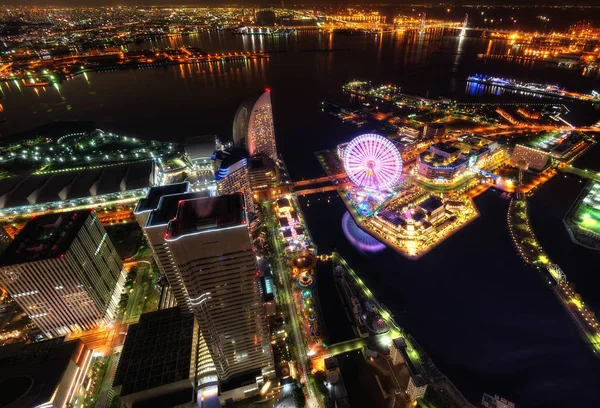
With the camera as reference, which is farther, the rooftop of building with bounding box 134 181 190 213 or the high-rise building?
the rooftop of building with bounding box 134 181 190 213

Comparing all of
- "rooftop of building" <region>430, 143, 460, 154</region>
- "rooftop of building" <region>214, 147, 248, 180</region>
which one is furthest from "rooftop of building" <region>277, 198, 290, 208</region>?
"rooftop of building" <region>430, 143, 460, 154</region>

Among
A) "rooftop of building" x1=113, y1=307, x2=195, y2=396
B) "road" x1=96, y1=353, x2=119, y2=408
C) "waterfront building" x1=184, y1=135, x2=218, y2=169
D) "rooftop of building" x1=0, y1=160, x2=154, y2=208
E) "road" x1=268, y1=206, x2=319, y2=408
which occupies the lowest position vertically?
"road" x1=96, y1=353, x2=119, y2=408

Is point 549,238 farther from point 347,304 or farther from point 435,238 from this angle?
point 347,304

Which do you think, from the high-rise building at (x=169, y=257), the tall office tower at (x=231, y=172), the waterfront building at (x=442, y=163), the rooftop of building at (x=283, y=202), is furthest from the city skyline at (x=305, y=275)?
the rooftop of building at (x=283, y=202)

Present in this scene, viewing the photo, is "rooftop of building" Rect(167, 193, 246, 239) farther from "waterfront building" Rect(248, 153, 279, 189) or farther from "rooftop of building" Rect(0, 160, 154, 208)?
"rooftop of building" Rect(0, 160, 154, 208)

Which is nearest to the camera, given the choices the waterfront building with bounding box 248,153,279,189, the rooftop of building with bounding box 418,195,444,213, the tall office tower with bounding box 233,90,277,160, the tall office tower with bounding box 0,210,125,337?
the tall office tower with bounding box 0,210,125,337

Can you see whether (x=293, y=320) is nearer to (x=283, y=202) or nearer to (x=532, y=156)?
(x=283, y=202)

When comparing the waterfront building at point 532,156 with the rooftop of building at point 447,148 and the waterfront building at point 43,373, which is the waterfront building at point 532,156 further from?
the waterfront building at point 43,373
